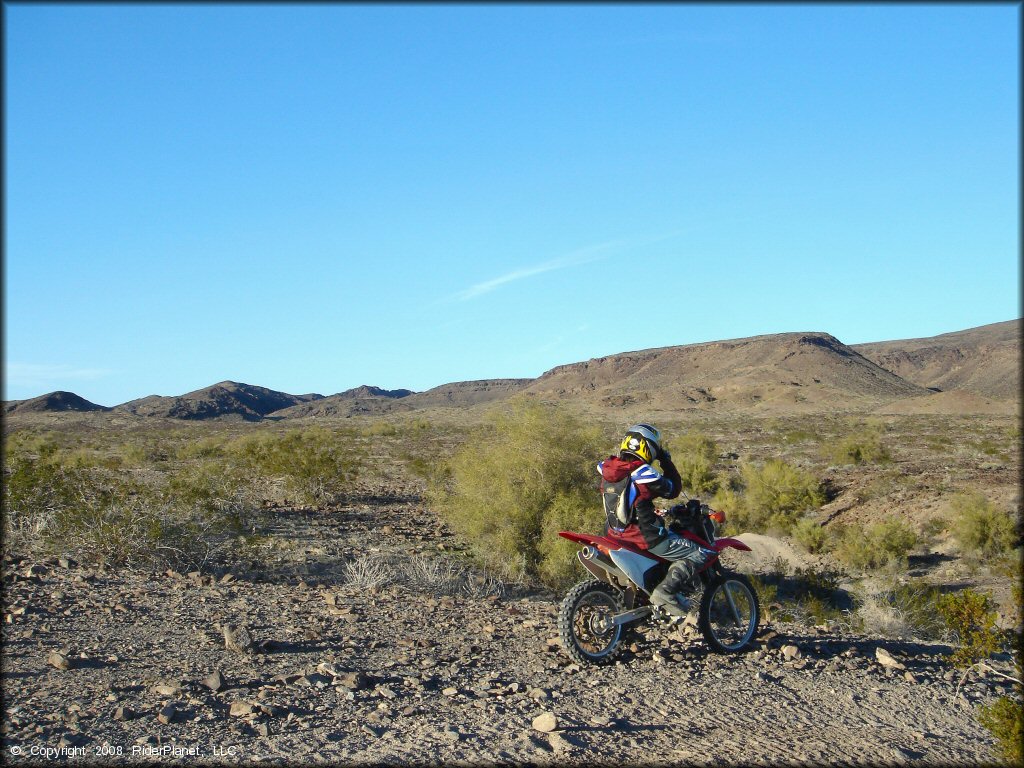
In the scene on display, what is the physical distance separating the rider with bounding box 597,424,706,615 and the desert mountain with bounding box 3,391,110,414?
97.6 m

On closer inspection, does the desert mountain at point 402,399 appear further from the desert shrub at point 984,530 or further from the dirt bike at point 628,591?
the dirt bike at point 628,591

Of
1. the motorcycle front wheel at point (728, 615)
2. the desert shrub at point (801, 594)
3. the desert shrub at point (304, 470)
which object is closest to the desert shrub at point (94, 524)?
the motorcycle front wheel at point (728, 615)

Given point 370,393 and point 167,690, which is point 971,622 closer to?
point 167,690

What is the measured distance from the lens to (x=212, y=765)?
4.34m

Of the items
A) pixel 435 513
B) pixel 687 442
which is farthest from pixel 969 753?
pixel 687 442

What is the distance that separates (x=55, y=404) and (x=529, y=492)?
99062mm

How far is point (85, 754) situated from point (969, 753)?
552cm

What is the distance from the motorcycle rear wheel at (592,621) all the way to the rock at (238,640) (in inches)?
106

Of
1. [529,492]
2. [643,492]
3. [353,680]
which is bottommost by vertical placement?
[353,680]

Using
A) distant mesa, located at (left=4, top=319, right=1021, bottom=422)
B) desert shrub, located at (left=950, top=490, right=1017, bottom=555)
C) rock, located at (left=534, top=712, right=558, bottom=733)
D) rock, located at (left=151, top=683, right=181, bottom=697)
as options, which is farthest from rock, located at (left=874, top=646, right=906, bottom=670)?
distant mesa, located at (left=4, top=319, right=1021, bottom=422)

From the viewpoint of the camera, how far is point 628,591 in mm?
6855

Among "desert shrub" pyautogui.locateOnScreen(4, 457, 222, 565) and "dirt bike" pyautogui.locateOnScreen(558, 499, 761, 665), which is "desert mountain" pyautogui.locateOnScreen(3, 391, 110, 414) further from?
"dirt bike" pyautogui.locateOnScreen(558, 499, 761, 665)

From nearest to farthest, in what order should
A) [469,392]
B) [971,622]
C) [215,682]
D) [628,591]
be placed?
[215,682]
[971,622]
[628,591]
[469,392]

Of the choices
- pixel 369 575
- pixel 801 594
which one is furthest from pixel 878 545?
pixel 369 575
